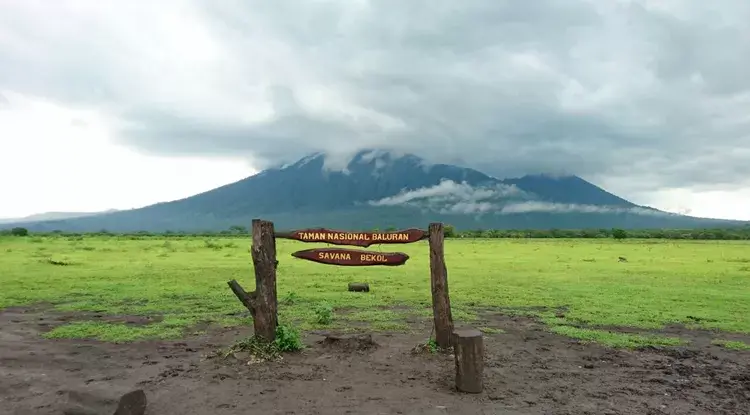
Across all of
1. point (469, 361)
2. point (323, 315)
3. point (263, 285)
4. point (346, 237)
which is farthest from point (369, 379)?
point (323, 315)

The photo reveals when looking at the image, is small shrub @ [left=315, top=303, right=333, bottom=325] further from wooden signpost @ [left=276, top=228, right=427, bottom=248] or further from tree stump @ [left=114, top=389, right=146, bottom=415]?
tree stump @ [left=114, top=389, right=146, bottom=415]

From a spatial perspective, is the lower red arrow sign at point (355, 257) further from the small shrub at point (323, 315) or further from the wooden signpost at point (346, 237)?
the small shrub at point (323, 315)

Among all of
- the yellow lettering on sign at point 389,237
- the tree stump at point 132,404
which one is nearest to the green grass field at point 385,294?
the yellow lettering on sign at point 389,237

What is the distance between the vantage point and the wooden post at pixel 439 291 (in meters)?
10.5

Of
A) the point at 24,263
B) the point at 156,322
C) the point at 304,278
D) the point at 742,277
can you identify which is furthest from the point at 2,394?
the point at 742,277

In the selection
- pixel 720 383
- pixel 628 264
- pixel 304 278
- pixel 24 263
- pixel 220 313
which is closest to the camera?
pixel 720 383

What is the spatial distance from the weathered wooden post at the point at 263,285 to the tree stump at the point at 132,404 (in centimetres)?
328

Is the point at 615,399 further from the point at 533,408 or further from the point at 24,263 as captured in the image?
the point at 24,263

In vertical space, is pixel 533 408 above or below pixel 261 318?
below

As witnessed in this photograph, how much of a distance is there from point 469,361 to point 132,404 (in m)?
4.50

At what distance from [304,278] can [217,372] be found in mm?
15685

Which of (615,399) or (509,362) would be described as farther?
(509,362)

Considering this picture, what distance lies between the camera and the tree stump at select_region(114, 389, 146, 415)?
21.9 ft

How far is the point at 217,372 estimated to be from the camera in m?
9.41
